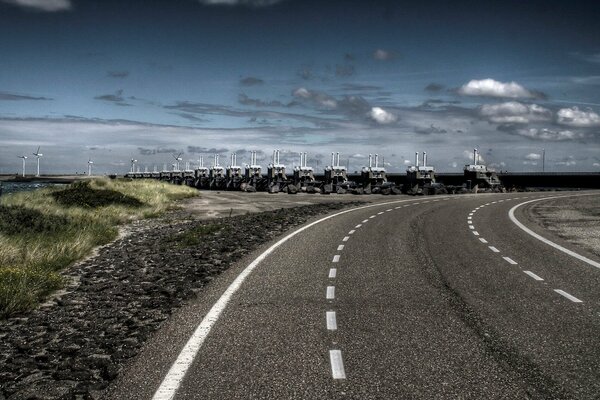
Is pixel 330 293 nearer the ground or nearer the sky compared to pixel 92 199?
nearer the ground

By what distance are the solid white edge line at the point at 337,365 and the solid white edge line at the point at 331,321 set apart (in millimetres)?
982

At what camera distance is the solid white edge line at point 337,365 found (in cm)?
530

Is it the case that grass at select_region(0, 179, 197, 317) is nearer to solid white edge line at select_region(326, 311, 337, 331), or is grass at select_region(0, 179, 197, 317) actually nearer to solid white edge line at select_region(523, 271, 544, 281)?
solid white edge line at select_region(326, 311, 337, 331)

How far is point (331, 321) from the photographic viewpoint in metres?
7.35

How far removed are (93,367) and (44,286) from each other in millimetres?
4269

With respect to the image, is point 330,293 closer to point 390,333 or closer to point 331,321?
point 331,321

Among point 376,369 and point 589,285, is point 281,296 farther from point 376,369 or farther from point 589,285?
point 589,285

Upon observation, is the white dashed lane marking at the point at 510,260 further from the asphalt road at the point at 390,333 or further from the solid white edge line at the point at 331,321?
the solid white edge line at the point at 331,321

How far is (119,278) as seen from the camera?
1088 cm

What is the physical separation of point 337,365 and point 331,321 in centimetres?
176

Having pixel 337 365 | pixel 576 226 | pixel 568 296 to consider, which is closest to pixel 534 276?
pixel 568 296

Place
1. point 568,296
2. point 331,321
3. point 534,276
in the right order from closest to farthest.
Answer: point 331,321 → point 568,296 → point 534,276

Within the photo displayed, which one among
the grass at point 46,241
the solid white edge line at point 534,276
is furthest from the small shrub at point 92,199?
the solid white edge line at point 534,276

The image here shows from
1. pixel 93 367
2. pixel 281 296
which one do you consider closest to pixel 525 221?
pixel 281 296
